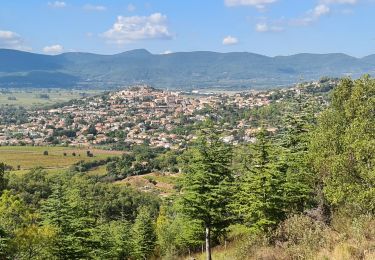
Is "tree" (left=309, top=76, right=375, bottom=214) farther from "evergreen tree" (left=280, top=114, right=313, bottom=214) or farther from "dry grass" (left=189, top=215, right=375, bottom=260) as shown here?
"dry grass" (left=189, top=215, right=375, bottom=260)

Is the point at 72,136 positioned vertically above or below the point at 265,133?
below

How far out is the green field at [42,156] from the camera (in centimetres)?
10044

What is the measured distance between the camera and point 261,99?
184375 millimetres

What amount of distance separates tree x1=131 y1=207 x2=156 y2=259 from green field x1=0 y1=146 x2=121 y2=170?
66434mm

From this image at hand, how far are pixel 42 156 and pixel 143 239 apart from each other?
84587 mm

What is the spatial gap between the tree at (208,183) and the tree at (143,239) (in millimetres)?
15996

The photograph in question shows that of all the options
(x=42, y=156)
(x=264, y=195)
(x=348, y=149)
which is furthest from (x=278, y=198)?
(x=42, y=156)

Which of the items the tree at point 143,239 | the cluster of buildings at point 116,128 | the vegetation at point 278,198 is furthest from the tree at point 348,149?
the cluster of buildings at point 116,128

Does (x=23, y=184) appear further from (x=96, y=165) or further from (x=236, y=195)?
(x=236, y=195)

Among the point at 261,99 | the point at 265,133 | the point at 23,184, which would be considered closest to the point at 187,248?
the point at 265,133

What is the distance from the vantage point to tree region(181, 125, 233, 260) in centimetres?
1828

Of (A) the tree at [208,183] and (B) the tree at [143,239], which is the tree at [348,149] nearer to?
(A) the tree at [208,183]

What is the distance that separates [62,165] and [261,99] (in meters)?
103

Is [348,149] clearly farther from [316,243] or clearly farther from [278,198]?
[316,243]
